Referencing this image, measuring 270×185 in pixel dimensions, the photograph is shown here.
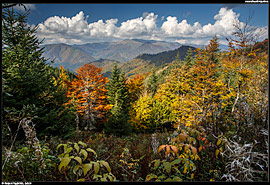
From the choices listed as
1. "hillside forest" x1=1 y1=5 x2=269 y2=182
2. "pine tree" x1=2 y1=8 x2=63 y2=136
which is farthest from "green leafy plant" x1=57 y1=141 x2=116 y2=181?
"pine tree" x1=2 y1=8 x2=63 y2=136

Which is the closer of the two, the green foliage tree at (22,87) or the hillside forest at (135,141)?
the hillside forest at (135,141)

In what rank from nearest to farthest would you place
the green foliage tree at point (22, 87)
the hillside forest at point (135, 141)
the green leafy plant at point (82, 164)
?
the green leafy plant at point (82, 164), the hillside forest at point (135, 141), the green foliage tree at point (22, 87)

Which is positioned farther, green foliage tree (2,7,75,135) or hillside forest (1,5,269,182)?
green foliage tree (2,7,75,135)

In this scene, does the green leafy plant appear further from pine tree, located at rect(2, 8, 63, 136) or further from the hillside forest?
pine tree, located at rect(2, 8, 63, 136)

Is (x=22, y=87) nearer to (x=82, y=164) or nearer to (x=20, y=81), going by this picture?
(x=20, y=81)

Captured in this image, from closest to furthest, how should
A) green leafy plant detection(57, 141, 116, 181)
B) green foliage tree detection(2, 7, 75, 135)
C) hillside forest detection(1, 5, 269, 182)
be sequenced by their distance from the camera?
green leafy plant detection(57, 141, 116, 181), hillside forest detection(1, 5, 269, 182), green foliage tree detection(2, 7, 75, 135)

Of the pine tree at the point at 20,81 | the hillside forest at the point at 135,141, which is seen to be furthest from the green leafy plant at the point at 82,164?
the pine tree at the point at 20,81

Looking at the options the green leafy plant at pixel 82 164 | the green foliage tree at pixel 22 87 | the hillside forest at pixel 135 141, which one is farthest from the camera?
the green foliage tree at pixel 22 87

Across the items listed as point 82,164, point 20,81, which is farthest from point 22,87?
point 82,164

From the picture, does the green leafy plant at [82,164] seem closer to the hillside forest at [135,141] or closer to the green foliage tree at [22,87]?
the hillside forest at [135,141]

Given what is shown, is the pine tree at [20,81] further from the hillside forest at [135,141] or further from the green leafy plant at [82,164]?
the green leafy plant at [82,164]

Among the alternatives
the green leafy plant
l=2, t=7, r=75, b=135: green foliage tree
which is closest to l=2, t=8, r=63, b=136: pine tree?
l=2, t=7, r=75, b=135: green foliage tree

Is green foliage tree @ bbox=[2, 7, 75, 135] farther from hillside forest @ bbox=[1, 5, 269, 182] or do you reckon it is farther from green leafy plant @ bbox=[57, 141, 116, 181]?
green leafy plant @ bbox=[57, 141, 116, 181]

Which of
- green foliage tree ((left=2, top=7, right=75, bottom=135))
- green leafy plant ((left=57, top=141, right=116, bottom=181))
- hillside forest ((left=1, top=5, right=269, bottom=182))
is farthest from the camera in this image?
green foliage tree ((left=2, top=7, right=75, bottom=135))
